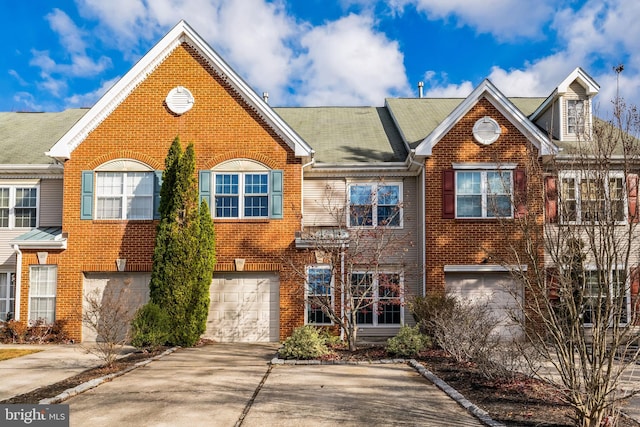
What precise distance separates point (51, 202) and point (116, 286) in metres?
3.98

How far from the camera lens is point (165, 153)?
701 inches

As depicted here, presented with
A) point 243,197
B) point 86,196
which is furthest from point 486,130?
point 86,196

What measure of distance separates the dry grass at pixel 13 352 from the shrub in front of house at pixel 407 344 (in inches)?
369

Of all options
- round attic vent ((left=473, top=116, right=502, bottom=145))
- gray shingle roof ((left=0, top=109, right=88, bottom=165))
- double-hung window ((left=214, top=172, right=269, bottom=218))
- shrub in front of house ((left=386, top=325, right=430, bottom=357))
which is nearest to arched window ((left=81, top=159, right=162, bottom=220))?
double-hung window ((left=214, top=172, right=269, bottom=218))

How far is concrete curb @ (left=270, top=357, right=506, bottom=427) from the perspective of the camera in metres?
7.72

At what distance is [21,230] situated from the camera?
18875 millimetres

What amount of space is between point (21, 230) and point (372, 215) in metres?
11.8

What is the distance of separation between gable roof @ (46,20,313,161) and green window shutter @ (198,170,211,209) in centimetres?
259

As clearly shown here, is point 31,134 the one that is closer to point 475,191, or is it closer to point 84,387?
point 84,387

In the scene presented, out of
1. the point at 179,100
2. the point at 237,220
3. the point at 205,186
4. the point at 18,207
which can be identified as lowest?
the point at 237,220

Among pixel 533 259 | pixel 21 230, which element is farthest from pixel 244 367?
pixel 21 230

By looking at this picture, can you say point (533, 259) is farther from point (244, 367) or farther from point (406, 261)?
point (406, 261)

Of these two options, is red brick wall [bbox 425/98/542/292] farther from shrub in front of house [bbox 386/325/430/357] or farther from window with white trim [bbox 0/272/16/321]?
window with white trim [bbox 0/272/16/321]

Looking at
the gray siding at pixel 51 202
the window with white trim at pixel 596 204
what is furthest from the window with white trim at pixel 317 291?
the window with white trim at pixel 596 204
